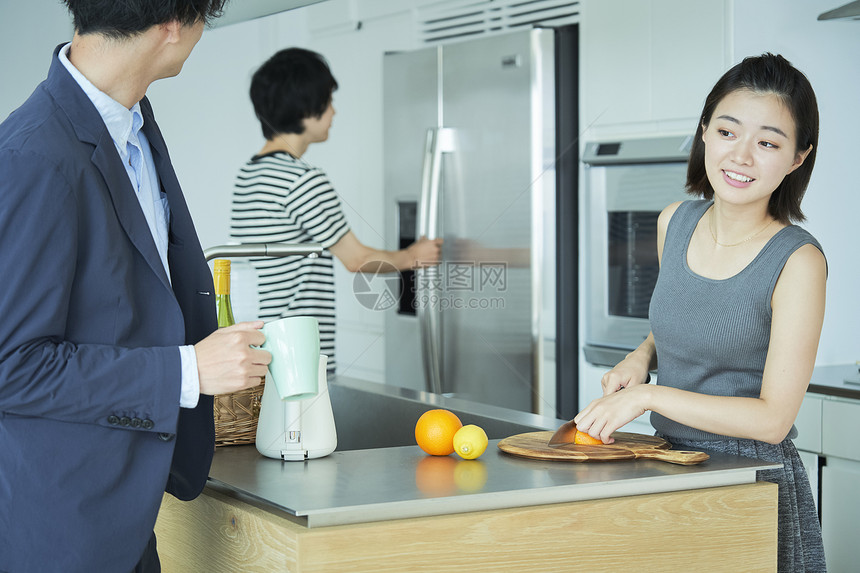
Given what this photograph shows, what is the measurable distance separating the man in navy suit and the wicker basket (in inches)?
15.2

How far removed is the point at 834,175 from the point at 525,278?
97cm

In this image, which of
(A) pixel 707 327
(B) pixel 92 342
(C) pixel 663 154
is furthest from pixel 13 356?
(C) pixel 663 154

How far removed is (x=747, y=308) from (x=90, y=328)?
0.87 m

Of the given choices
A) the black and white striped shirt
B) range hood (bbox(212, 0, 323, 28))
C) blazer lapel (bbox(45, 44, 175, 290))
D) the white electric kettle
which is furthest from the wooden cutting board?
the black and white striped shirt

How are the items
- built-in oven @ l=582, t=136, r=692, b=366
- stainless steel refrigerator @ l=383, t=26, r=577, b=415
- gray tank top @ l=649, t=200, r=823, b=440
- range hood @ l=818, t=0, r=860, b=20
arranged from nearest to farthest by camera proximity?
gray tank top @ l=649, t=200, r=823, b=440 < range hood @ l=818, t=0, r=860, b=20 < built-in oven @ l=582, t=136, r=692, b=366 < stainless steel refrigerator @ l=383, t=26, r=577, b=415

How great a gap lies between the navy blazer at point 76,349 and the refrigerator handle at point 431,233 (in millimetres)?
2097

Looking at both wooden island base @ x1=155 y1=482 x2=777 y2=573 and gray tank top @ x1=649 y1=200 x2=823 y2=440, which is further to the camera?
gray tank top @ x1=649 y1=200 x2=823 y2=440

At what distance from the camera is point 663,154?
262 cm

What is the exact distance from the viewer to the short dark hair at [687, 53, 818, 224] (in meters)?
1.27

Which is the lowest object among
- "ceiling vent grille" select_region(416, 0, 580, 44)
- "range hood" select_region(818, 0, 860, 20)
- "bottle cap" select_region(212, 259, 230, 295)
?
"bottle cap" select_region(212, 259, 230, 295)

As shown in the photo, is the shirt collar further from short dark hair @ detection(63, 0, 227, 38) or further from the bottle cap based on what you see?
the bottle cap

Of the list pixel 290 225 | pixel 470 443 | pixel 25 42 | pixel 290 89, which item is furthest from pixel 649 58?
pixel 25 42

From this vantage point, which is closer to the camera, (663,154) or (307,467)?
(307,467)

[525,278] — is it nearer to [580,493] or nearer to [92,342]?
[580,493]
